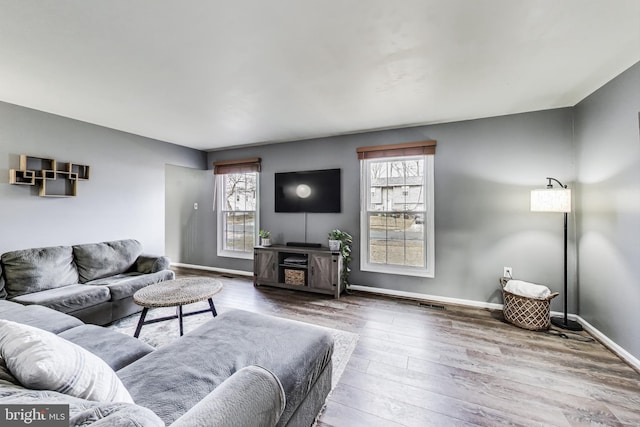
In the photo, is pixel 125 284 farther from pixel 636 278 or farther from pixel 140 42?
pixel 636 278

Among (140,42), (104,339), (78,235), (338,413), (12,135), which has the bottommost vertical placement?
(338,413)

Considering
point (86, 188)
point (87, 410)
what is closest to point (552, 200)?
point (87, 410)

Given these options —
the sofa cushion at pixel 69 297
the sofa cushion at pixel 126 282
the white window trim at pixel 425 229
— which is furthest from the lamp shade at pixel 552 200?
the sofa cushion at pixel 69 297

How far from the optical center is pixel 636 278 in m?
2.07

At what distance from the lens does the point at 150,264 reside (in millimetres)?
3402

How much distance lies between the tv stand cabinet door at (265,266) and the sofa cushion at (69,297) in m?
1.92

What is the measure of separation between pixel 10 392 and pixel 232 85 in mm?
2444

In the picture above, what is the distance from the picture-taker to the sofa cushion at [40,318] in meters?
1.75

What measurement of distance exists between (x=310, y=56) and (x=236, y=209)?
3.56 meters

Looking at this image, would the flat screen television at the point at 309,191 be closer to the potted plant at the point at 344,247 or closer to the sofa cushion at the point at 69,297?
the potted plant at the point at 344,247

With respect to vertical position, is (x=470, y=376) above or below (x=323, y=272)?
below

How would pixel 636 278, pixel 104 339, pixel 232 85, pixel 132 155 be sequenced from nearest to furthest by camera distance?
pixel 104 339 → pixel 636 278 → pixel 232 85 → pixel 132 155

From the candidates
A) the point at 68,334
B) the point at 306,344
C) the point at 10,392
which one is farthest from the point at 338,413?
the point at 68,334

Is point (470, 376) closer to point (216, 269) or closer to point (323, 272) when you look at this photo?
point (323, 272)
